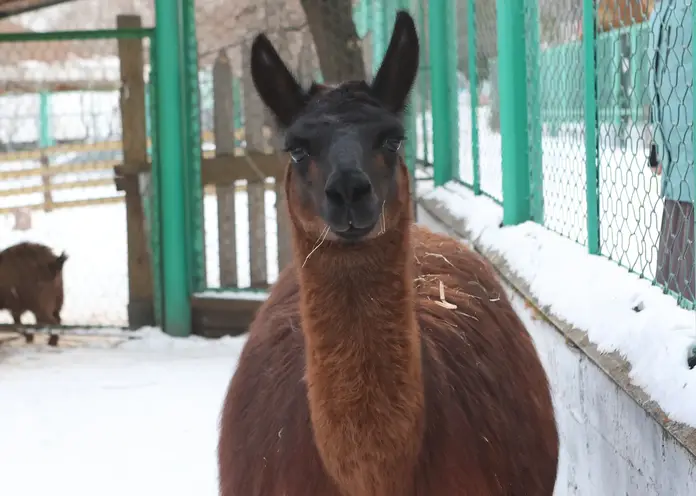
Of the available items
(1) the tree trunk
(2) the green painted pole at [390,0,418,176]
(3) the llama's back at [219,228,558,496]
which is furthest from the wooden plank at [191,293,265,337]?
(3) the llama's back at [219,228,558,496]

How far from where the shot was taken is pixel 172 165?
Result: 7.27m

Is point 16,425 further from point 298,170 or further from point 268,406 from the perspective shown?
point 298,170

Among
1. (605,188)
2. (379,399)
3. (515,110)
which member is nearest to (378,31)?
(515,110)

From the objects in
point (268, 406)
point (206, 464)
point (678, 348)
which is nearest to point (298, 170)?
point (268, 406)

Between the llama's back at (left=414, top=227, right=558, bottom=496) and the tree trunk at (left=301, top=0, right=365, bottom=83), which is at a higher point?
the tree trunk at (left=301, top=0, right=365, bottom=83)

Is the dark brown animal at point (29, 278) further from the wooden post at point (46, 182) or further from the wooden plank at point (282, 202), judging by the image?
the wooden plank at point (282, 202)

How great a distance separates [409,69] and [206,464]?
274 cm

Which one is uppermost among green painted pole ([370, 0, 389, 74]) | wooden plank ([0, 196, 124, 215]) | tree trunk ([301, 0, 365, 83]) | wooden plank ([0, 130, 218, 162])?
green painted pole ([370, 0, 389, 74])

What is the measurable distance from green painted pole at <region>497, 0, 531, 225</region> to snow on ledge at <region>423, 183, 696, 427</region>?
0.17 m

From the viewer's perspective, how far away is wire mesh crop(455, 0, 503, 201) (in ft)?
19.2

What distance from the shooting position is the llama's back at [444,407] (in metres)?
2.37

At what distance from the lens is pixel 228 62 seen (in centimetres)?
760

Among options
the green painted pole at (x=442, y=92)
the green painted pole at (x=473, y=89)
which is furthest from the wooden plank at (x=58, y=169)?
the green painted pole at (x=473, y=89)

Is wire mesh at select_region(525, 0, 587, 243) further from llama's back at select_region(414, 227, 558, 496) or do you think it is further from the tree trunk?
the tree trunk
